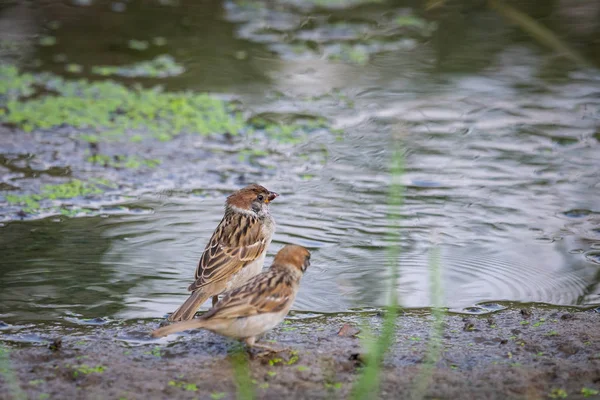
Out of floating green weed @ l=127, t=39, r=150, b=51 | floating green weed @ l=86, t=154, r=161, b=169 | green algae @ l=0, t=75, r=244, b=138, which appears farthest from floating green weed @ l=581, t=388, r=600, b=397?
floating green weed @ l=127, t=39, r=150, b=51

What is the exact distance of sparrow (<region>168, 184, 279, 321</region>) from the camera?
614cm

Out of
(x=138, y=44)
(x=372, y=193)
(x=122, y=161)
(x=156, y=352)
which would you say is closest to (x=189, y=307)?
(x=156, y=352)

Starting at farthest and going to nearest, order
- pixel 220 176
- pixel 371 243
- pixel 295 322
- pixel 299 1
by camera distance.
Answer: pixel 299 1, pixel 220 176, pixel 371 243, pixel 295 322

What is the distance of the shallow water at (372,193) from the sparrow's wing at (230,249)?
0.47 meters

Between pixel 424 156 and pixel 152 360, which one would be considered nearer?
pixel 152 360

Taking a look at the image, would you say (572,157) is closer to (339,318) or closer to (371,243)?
(371,243)

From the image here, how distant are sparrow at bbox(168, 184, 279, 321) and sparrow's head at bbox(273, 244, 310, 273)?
71 cm

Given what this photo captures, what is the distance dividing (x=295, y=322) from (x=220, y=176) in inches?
134

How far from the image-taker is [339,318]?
6.20 metres

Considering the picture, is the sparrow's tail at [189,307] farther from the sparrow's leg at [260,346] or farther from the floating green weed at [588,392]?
the floating green weed at [588,392]

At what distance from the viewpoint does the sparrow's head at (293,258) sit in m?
5.75

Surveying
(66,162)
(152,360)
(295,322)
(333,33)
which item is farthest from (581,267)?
(333,33)

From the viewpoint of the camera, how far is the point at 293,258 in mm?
5754

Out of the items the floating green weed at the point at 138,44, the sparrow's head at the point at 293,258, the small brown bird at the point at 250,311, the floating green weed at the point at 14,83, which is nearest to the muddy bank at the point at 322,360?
the small brown bird at the point at 250,311
